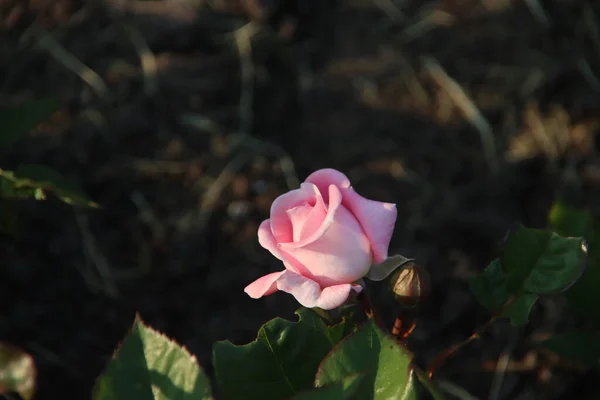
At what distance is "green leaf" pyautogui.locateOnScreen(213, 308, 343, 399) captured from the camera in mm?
727

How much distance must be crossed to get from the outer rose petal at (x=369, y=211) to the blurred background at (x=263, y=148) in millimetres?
613

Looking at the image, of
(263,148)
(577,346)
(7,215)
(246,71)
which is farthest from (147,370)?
(246,71)

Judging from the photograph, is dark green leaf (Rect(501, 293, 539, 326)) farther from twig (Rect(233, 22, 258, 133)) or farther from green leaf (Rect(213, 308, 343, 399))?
twig (Rect(233, 22, 258, 133))

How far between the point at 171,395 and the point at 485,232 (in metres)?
0.91

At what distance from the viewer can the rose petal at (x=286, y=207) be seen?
720mm

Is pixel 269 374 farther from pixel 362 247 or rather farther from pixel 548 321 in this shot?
pixel 548 321

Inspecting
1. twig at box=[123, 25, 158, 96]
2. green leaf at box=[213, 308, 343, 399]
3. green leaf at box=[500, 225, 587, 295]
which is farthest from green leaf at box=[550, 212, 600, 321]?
twig at box=[123, 25, 158, 96]

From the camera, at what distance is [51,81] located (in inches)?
60.5

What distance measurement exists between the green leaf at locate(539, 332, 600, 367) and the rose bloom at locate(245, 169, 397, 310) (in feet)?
1.29

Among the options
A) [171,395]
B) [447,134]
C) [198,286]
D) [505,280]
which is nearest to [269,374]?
[171,395]

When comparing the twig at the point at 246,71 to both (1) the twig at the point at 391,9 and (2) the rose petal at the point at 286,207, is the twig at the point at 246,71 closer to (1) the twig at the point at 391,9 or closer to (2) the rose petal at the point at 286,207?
(1) the twig at the point at 391,9

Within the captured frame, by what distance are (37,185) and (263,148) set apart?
0.68m

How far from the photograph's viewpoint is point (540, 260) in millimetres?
837

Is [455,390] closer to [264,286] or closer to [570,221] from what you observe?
[570,221]
